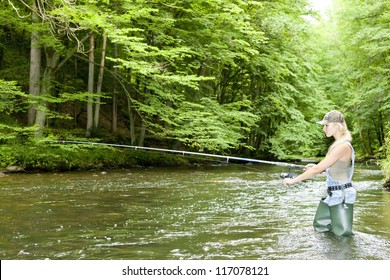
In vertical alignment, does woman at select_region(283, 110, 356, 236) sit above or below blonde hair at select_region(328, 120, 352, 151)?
below

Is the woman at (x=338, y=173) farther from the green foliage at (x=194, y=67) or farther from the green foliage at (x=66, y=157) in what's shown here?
the green foliage at (x=66, y=157)

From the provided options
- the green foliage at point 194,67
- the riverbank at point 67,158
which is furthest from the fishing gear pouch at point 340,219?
the riverbank at point 67,158

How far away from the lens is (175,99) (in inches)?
652

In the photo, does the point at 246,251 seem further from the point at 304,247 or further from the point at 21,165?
the point at 21,165

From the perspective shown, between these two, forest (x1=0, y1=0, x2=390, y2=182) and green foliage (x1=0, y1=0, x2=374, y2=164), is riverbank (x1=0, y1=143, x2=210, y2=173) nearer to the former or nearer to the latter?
forest (x1=0, y1=0, x2=390, y2=182)

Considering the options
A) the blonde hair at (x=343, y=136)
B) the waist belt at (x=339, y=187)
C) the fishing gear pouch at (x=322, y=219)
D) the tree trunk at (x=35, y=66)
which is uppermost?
the tree trunk at (x=35, y=66)

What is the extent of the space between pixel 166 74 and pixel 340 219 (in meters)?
9.53

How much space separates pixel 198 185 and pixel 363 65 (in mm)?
18193

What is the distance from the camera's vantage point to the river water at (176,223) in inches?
181

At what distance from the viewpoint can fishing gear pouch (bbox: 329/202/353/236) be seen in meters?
5.02

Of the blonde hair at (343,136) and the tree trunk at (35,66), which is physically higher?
the tree trunk at (35,66)

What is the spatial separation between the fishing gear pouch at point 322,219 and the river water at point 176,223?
102 millimetres

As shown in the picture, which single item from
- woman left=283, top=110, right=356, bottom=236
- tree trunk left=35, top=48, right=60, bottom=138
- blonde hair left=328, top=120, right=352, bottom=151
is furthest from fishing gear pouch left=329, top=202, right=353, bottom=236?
tree trunk left=35, top=48, right=60, bottom=138

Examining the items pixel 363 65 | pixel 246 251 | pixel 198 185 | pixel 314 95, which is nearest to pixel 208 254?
pixel 246 251
